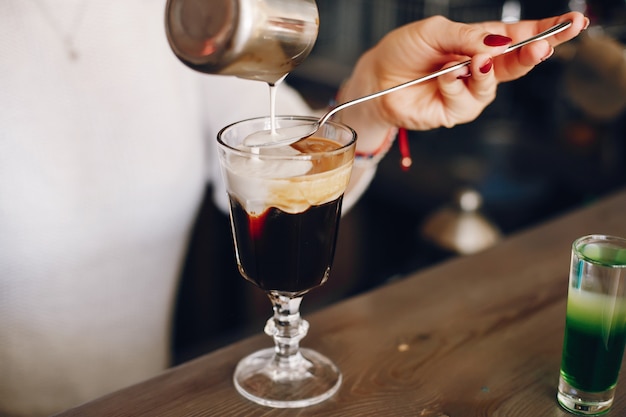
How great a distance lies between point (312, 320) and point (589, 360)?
0.40 m

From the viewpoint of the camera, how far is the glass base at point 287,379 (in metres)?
0.80

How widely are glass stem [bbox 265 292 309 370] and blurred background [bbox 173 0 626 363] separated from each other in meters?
1.02

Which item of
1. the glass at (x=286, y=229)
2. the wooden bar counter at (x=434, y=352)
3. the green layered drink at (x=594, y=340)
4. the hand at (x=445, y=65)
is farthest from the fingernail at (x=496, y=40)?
the wooden bar counter at (x=434, y=352)

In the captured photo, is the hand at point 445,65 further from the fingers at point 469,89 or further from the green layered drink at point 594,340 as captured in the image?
the green layered drink at point 594,340

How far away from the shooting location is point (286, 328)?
839 millimetres

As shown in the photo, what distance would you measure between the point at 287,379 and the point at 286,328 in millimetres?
66

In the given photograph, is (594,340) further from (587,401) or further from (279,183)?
(279,183)

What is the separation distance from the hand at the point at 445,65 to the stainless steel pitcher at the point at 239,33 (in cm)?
20

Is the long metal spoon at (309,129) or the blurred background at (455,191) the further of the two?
the blurred background at (455,191)

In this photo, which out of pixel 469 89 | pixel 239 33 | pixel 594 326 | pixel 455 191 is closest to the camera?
pixel 239 33

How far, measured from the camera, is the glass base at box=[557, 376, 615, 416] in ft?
2.52

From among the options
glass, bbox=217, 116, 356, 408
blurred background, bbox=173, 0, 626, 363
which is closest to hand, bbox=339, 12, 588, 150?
glass, bbox=217, 116, 356, 408

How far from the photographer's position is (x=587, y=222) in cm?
131

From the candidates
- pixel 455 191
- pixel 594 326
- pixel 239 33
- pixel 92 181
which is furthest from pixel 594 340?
pixel 455 191
